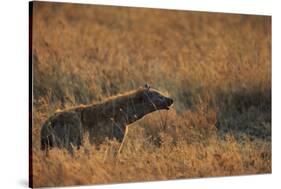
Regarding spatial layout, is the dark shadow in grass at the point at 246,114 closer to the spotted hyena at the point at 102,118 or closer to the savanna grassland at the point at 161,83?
the savanna grassland at the point at 161,83

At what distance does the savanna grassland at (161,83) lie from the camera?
9047mm

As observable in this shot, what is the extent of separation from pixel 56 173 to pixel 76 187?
280mm

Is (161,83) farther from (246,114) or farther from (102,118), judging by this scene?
(246,114)

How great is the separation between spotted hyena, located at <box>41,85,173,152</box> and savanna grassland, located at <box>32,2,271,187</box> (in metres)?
0.08

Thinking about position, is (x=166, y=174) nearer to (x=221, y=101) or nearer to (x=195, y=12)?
(x=221, y=101)

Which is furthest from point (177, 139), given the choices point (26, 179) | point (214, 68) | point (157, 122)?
point (26, 179)

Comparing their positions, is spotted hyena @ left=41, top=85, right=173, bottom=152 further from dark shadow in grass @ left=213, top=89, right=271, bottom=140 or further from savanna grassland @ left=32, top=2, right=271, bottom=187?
dark shadow in grass @ left=213, top=89, right=271, bottom=140

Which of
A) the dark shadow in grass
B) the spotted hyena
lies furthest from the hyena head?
the dark shadow in grass

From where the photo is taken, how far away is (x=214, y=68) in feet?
32.8

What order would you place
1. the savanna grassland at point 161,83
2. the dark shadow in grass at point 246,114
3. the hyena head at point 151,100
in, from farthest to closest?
the dark shadow in grass at point 246,114, the hyena head at point 151,100, the savanna grassland at point 161,83

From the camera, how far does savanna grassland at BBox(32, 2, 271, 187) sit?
29.7ft

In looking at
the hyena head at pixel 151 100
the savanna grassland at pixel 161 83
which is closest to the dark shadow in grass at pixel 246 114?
the savanna grassland at pixel 161 83

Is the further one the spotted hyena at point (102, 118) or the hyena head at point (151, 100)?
the hyena head at point (151, 100)

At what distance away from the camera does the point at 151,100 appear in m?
9.58
